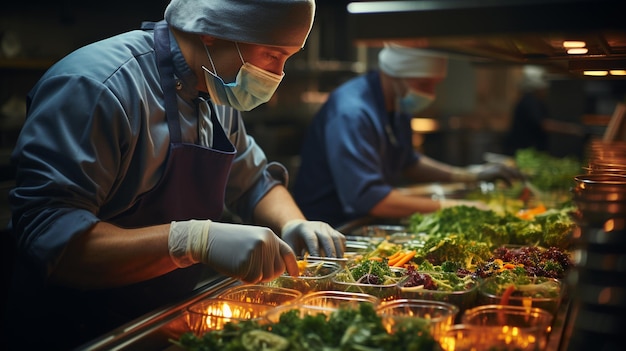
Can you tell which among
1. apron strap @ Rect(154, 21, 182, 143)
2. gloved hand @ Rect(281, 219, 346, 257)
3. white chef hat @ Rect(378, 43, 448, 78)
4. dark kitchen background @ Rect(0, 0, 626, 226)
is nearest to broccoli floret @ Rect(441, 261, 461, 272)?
gloved hand @ Rect(281, 219, 346, 257)

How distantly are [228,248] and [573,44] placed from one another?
3.91 feet

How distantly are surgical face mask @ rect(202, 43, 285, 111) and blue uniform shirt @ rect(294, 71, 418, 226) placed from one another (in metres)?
1.37

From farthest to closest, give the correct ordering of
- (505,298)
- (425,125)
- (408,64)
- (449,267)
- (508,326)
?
(425,125), (408,64), (449,267), (505,298), (508,326)

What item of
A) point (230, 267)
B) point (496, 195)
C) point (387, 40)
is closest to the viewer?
point (387, 40)

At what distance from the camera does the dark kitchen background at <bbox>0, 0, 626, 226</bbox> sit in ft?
15.7

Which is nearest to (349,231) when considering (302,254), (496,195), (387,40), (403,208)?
(403,208)

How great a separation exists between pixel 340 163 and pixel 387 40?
2.06m

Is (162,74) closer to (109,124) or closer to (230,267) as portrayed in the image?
(109,124)

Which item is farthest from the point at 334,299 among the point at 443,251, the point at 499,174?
the point at 499,174

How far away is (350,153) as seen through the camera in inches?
148

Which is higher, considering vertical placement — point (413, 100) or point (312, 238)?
point (413, 100)

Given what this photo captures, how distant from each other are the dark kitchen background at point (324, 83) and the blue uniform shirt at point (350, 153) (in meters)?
0.40

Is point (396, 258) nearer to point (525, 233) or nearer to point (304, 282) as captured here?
point (304, 282)

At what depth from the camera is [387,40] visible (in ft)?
5.74
